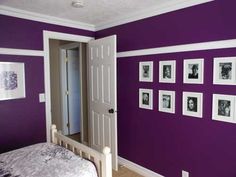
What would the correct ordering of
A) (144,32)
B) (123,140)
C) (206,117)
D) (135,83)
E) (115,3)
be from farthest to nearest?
1. (123,140)
2. (135,83)
3. (144,32)
4. (115,3)
5. (206,117)

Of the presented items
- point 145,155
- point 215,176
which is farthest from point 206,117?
point 145,155

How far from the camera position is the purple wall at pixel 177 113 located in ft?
5.98

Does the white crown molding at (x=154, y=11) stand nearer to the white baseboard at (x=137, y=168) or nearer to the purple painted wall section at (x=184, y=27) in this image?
the purple painted wall section at (x=184, y=27)

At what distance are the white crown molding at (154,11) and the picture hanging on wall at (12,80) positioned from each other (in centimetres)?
152

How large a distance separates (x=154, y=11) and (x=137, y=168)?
225 centimetres

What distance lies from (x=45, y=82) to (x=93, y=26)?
1.32 metres

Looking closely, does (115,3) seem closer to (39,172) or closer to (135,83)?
(135,83)

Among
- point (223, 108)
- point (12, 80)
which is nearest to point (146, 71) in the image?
point (223, 108)

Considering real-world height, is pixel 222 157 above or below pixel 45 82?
below

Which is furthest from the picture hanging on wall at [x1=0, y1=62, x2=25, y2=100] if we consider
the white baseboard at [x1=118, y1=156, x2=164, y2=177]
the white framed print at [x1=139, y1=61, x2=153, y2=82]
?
the white baseboard at [x1=118, y1=156, x2=164, y2=177]

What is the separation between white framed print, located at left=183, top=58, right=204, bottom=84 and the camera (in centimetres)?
196

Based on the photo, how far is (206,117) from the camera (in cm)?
195

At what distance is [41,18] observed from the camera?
2646mm

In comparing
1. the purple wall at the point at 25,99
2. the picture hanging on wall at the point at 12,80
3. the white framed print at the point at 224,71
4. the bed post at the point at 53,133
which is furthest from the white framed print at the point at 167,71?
the picture hanging on wall at the point at 12,80
